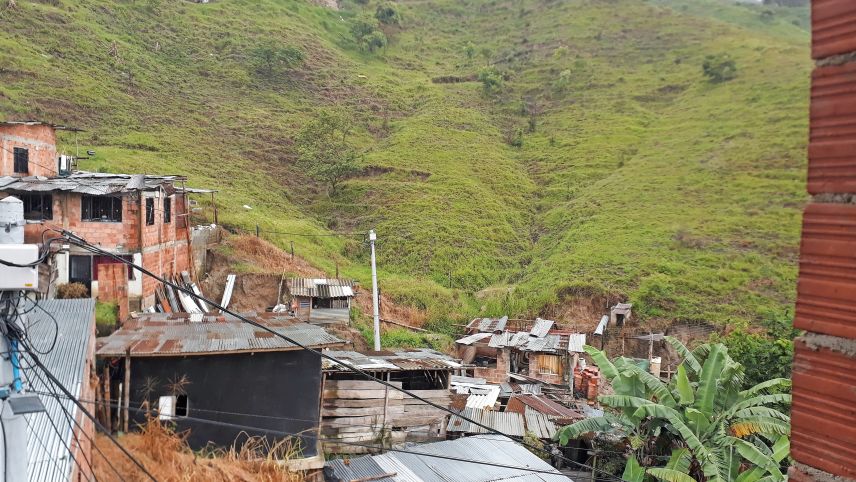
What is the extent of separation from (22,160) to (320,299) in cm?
1400

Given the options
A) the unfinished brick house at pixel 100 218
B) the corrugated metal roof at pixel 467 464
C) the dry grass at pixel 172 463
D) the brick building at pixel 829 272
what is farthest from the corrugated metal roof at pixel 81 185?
the brick building at pixel 829 272

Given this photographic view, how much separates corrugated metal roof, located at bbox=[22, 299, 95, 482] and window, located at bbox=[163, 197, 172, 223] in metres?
10.8

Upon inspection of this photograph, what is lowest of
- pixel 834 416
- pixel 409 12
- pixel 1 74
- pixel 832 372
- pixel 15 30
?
pixel 834 416

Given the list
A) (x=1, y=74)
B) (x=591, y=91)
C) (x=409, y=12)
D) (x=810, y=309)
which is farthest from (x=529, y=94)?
(x=810, y=309)

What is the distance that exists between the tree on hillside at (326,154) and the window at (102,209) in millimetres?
30532

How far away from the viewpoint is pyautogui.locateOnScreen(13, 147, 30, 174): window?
2339cm

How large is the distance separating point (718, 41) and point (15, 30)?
8323cm

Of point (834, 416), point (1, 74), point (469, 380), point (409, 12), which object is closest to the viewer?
point (834, 416)

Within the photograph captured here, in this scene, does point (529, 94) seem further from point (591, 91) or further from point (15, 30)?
point (15, 30)

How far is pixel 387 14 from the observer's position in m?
88.6

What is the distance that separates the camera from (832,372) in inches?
84.7

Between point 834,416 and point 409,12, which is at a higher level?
point 409,12

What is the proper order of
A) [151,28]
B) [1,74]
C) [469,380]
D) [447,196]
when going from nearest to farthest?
[469,380] < [1,74] < [447,196] < [151,28]

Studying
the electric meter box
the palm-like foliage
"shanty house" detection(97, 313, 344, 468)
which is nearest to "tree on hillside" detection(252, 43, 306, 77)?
"shanty house" detection(97, 313, 344, 468)
